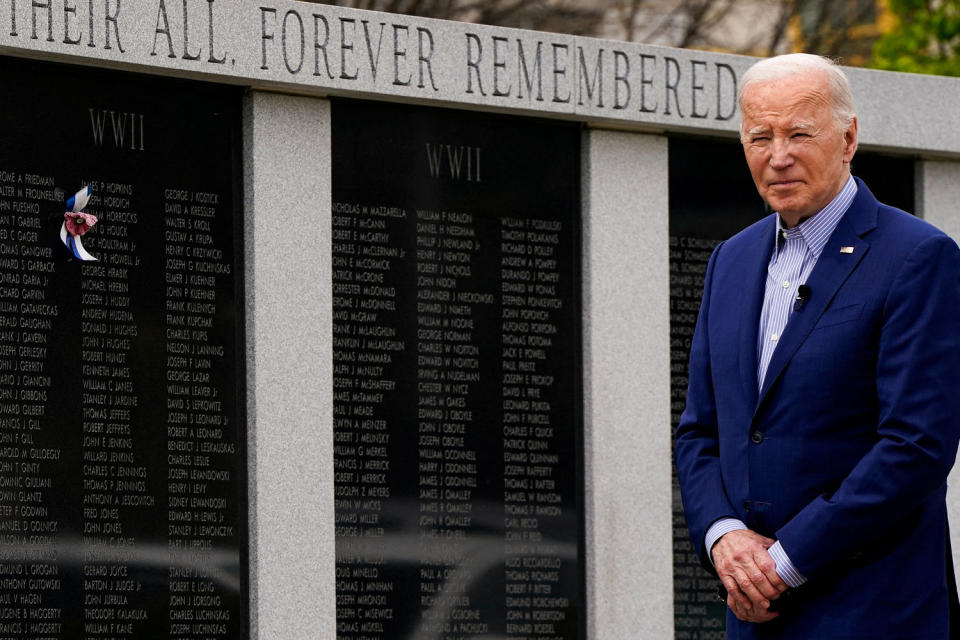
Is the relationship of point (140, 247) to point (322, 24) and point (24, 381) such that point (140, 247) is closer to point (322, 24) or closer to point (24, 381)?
point (24, 381)

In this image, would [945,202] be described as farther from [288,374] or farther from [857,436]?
[857,436]

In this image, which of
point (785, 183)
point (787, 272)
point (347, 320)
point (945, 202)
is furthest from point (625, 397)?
point (785, 183)

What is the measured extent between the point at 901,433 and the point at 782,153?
0.72 metres

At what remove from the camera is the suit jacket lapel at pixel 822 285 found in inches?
161

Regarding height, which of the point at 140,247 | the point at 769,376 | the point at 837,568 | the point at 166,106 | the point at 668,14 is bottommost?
the point at 837,568

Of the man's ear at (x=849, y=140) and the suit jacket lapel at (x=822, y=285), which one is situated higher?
the man's ear at (x=849, y=140)

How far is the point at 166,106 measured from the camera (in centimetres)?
721

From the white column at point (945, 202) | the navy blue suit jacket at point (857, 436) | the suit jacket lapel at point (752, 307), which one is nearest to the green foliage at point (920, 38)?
the white column at point (945, 202)

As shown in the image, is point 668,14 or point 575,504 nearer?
point 575,504

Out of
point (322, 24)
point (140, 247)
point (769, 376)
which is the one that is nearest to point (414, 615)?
point (140, 247)

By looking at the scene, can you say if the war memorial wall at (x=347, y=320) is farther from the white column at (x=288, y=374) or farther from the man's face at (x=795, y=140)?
the man's face at (x=795, y=140)

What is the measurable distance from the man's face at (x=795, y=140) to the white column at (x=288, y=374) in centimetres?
343

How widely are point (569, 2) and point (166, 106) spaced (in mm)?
14200

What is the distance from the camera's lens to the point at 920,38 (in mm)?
17219
